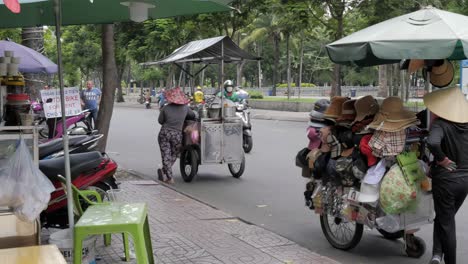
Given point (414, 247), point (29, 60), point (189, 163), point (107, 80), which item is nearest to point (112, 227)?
point (414, 247)

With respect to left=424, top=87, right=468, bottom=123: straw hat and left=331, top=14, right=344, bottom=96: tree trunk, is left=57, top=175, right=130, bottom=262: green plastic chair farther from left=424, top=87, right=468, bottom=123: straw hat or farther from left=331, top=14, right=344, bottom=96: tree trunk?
left=331, top=14, right=344, bottom=96: tree trunk

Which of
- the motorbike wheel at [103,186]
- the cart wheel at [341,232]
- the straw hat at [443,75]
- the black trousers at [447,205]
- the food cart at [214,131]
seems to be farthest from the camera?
the food cart at [214,131]

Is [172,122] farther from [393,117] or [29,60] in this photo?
[393,117]

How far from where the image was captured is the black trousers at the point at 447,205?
4.66m

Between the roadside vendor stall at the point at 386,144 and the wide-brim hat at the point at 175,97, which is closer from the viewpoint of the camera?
the roadside vendor stall at the point at 386,144

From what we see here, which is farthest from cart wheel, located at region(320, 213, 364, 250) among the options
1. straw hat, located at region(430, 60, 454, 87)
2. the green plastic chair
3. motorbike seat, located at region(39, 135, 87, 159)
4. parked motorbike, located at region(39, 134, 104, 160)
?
motorbike seat, located at region(39, 135, 87, 159)

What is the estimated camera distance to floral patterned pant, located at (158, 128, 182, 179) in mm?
9453

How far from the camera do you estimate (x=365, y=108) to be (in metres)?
5.52

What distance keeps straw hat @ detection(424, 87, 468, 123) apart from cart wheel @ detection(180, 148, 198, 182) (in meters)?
5.44

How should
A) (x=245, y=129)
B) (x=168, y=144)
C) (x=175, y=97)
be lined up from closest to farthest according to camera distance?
(x=175, y=97) → (x=168, y=144) → (x=245, y=129)

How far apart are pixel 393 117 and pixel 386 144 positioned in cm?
29

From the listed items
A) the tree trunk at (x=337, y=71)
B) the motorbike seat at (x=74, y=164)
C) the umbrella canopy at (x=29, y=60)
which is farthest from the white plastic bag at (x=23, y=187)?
the tree trunk at (x=337, y=71)

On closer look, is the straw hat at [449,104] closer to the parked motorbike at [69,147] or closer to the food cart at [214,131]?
the parked motorbike at [69,147]

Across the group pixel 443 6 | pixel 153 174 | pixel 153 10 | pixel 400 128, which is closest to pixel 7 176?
pixel 153 10
